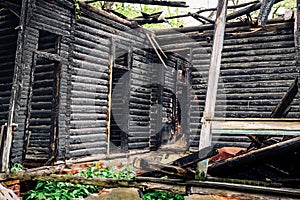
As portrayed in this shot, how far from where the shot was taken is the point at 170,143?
14.6 metres

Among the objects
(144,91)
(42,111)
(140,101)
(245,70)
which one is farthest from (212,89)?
(144,91)

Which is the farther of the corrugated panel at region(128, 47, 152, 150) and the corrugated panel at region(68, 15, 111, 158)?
the corrugated panel at region(128, 47, 152, 150)

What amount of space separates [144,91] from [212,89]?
7352mm

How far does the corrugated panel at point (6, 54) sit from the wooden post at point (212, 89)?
18.7 ft

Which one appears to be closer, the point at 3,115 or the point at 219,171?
the point at 219,171

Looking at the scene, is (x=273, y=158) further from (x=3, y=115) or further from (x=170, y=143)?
(x=170, y=143)

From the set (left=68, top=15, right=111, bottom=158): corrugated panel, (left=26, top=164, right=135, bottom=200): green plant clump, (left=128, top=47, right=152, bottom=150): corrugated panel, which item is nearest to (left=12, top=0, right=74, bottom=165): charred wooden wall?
(left=68, top=15, right=111, bottom=158): corrugated panel

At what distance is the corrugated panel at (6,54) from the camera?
8.02 metres

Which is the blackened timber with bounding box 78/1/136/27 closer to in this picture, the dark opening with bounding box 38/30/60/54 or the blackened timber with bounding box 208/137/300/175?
the dark opening with bounding box 38/30/60/54

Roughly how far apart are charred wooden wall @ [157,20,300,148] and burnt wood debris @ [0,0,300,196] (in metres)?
0.04

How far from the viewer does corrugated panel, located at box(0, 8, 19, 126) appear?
8.02 metres

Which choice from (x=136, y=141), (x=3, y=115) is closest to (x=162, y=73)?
(x=136, y=141)

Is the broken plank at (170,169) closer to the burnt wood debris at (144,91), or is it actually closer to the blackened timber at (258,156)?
the burnt wood debris at (144,91)

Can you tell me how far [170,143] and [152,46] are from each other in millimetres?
5100
